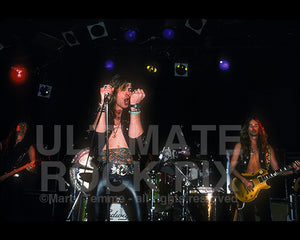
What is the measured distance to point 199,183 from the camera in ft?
18.4

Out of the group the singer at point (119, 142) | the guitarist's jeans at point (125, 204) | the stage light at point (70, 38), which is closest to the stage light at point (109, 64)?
the stage light at point (70, 38)

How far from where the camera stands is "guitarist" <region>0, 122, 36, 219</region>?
5.70 metres

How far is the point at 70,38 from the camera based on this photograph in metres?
6.29

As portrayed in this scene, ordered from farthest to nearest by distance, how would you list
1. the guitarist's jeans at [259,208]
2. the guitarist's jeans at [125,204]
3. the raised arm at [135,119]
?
1. the guitarist's jeans at [259,208]
2. the raised arm at [135,119]
3. the guitarist's jeans at [125,204]

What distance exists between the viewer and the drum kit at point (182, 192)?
495 cm

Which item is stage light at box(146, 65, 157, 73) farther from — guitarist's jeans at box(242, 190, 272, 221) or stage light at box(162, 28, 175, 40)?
guitarist's jeans at box(242, 190, 272, 221)

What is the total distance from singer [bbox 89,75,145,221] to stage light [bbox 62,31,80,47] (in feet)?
10.9

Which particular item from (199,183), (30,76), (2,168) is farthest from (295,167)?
(30,76)

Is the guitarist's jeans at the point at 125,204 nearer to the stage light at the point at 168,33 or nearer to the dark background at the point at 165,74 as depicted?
the dark background at the point at 165,74

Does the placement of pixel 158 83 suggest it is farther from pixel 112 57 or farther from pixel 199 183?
pixel 199 183

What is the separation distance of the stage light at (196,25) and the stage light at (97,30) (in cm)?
178

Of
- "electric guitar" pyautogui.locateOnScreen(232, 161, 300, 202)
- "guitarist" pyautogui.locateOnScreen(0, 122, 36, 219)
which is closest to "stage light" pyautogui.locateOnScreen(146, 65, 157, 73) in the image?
"guitarist" pyautogui.locateOnScreen(0, 122, 36, 219)

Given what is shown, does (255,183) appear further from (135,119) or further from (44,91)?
(44,91)

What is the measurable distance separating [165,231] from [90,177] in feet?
5.01
